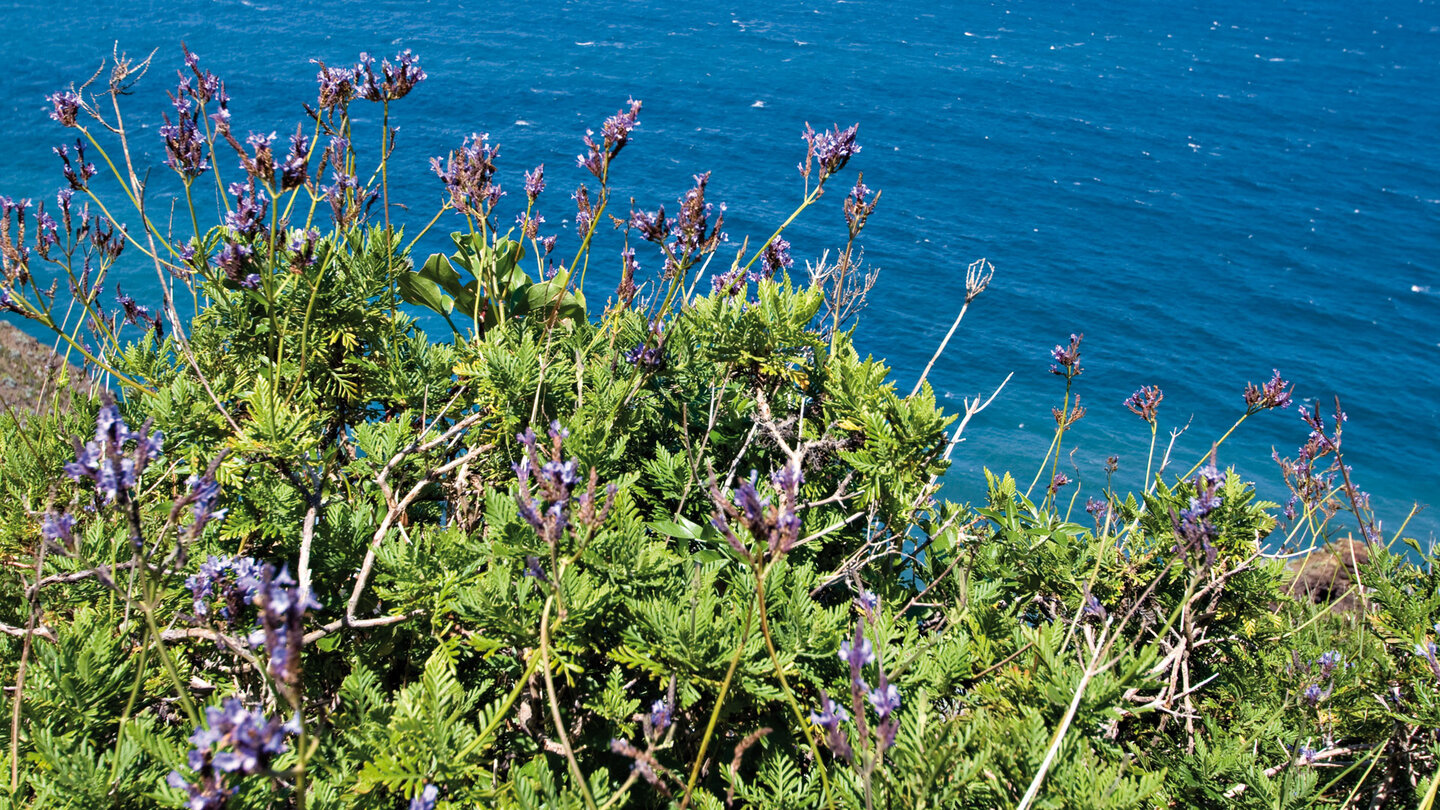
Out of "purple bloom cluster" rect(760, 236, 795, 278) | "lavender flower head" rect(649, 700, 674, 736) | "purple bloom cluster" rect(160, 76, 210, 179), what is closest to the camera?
"lavender flower head" rect(649, 700, 674, 736)

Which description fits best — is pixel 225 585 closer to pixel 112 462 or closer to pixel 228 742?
pixel 112 462

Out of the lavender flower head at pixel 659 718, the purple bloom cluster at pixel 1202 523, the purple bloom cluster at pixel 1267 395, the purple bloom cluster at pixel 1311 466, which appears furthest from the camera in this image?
the purple bloom cluster at pixel 1267 395

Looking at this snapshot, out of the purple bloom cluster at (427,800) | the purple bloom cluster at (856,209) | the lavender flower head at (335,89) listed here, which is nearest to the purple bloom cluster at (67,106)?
the lavender flower head at (335,89)

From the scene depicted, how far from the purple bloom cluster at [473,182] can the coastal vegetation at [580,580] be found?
18 mm

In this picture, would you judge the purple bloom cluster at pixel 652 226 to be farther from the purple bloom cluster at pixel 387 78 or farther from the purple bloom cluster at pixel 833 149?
the purple bloom cluster at pixel 387 78

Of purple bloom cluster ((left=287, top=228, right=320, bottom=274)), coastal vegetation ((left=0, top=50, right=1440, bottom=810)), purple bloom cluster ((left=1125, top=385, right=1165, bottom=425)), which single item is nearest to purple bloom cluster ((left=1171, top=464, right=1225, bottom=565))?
coastal vegetation ((left=0, top=50, right=1440, bottom=810))

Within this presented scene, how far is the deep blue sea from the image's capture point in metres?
22.3

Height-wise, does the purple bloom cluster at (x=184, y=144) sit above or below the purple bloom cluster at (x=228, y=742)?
above

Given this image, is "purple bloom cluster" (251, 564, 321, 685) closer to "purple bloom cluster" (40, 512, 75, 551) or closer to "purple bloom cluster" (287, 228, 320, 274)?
"purple bloom cluster" (40, 512, 75, 551)

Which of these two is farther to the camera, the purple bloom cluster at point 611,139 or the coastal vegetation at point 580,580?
the purple bloom cluster at point 611,139

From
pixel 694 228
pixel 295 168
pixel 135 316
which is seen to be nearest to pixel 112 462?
pixel 295 168

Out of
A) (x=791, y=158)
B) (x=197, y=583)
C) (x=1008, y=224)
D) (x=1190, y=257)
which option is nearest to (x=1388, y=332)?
(x=1190, y=257)

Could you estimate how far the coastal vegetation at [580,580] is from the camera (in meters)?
1.50

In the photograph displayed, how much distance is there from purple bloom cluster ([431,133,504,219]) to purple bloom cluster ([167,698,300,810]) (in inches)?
68.1
